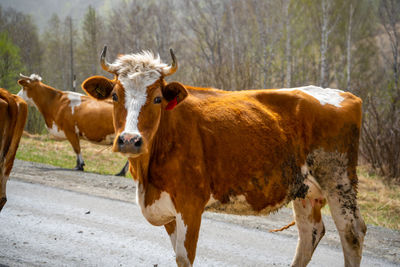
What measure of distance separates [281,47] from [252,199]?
82.5 ft

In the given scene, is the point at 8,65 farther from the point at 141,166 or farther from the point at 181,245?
the point at 181,245

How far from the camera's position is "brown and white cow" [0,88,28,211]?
15.6 feet

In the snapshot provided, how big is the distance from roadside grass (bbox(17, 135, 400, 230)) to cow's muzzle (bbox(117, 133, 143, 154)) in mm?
1052

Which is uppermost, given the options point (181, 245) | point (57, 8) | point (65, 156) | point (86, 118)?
point (57, 8)

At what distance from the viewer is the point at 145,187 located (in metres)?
3.45

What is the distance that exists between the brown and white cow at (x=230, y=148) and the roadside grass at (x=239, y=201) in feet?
1.15

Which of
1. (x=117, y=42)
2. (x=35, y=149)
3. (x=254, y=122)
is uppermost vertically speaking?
(x=254, y=122)

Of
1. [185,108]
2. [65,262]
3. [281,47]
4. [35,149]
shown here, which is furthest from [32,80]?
[281,47]

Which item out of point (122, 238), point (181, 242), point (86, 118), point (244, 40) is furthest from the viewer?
point (244, 40)

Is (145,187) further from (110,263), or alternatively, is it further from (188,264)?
(110,263)

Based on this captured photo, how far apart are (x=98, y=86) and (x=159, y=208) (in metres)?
1.24

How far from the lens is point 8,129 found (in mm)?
4910

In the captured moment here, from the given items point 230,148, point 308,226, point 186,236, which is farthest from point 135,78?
point 308,226

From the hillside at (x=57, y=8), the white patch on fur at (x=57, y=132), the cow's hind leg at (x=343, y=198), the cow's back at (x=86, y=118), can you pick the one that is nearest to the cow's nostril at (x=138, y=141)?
the cow's hind leg at (x=343, y=198)
